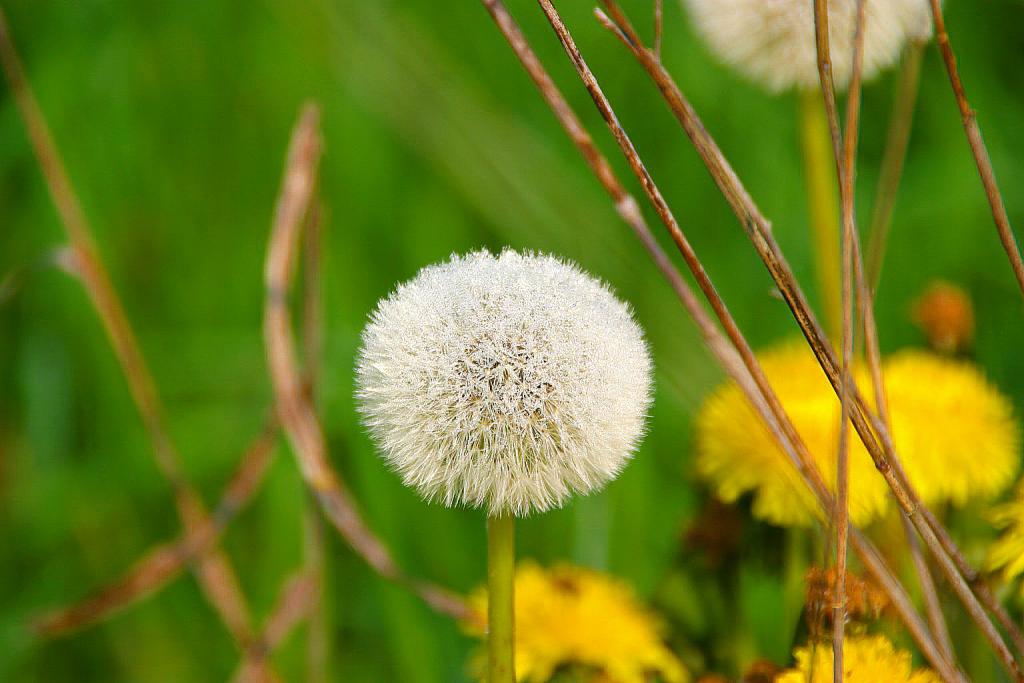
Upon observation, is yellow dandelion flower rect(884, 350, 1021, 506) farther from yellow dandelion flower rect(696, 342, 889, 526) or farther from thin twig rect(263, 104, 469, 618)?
thin twig rect(263, 104, 469, 618)

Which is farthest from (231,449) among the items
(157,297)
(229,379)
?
(157,297)

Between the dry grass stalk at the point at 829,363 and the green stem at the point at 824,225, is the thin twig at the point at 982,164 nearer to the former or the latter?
the dry grass stalk at the point at 829,363

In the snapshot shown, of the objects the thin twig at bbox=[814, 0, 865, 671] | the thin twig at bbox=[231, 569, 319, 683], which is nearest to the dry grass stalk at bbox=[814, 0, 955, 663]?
the thin twig at bbox=[814, 0, 865, 671]

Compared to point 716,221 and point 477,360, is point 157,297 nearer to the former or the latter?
point 716,221

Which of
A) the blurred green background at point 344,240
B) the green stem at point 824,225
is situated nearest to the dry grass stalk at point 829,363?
the green stem at point 824,225

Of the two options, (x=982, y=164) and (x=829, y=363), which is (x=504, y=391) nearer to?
(x=829, y=363)

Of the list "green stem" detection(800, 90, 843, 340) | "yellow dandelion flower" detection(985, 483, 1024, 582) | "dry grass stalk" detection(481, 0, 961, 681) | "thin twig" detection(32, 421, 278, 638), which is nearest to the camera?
"dry grass stalk" detection(481, 0, 961, 681)
